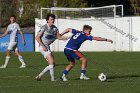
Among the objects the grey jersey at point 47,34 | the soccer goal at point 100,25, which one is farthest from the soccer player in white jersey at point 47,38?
the soccer goal at point 100,25

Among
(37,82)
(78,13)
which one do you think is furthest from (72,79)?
(78,13)

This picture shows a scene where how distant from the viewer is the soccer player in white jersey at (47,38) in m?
15.7

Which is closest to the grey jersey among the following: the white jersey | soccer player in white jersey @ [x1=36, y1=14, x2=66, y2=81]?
soccer player in white jersey @ [x1=36, y1=14, x2=66, y2=81]

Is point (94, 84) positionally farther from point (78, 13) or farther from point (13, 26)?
point (78, 13)

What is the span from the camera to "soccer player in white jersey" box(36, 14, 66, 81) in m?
15.7

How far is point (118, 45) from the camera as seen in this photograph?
41656 mm

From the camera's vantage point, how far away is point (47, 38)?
16.0 metres

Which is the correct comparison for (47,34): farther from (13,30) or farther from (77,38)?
(13,30)

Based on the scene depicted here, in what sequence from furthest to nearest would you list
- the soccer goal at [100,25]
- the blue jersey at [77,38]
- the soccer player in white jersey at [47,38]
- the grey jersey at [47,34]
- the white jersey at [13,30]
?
the soccer goal at [100,25], the white jersey at [13,30], the blue jersey at [77,38], the grey jersey at [47,34], the soccer player in white jersey at [47,38]

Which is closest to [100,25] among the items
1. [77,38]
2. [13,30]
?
[13,30]

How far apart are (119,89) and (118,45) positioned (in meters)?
28.3

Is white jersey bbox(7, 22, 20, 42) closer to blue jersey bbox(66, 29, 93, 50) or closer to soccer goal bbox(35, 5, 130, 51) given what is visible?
blue jersey bbox(66, 29, 93, 50)

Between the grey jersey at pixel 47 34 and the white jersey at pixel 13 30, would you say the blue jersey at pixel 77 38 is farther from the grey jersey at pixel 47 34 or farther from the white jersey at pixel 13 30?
the white jersey at pixel 13 30

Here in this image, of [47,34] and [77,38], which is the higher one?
[47,34]
